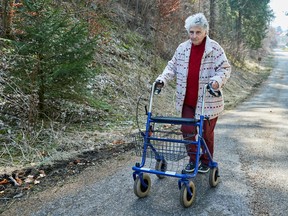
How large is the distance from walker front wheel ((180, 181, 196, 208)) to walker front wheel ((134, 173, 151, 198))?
0.52 m

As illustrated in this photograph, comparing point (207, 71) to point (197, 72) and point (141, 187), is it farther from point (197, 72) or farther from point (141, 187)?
point (141, 187)

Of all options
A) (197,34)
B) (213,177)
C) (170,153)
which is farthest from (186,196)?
(197,34)

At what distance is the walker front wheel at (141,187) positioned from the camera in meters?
3.90

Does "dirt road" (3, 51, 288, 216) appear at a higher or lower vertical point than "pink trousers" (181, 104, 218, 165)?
lower

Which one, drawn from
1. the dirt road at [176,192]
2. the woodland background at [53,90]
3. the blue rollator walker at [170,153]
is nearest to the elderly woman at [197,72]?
the blue rollator walker at [170,153]

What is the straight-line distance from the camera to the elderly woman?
158 inches

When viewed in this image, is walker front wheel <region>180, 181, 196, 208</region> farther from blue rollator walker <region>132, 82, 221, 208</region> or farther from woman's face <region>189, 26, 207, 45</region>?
woman's face <region>189, 26, 207, 45</region>

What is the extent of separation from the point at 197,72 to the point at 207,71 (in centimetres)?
12

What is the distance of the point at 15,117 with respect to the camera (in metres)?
6.01

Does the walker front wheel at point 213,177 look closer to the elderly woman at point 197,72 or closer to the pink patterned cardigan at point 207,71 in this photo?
the elderly woman at point 197,72

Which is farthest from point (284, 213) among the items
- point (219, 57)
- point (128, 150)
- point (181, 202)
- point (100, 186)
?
point (128, 150)

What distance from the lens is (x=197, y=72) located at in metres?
4.13

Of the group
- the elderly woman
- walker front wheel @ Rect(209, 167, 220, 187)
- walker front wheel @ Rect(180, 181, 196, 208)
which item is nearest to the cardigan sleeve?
the elderly woman

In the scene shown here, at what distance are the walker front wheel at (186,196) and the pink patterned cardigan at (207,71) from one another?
2.92ft
